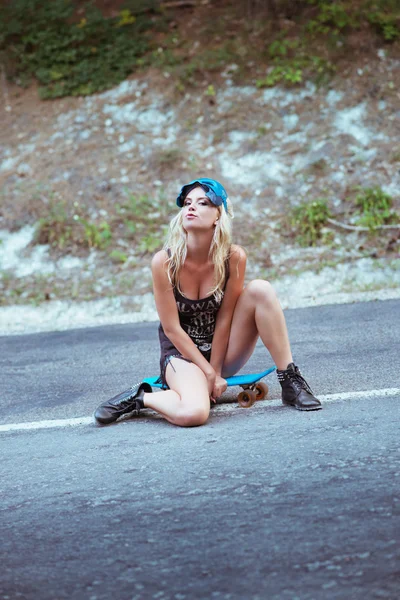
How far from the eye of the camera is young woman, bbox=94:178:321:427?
4508mm

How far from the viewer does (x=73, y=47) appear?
14.4 m

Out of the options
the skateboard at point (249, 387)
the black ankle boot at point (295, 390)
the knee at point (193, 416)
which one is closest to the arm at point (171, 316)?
the skateboard at point (249, 387)

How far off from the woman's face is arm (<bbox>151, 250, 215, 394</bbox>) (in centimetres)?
28

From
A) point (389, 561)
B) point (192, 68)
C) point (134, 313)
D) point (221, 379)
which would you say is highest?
point (192, 68)

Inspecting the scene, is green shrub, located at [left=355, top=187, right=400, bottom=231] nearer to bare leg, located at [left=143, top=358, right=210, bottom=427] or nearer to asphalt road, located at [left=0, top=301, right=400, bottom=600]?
asphalt road, located at [left=0, top=301, right=400, bottom=600]

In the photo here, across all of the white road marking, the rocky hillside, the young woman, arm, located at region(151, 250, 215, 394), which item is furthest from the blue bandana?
the rocky hillside

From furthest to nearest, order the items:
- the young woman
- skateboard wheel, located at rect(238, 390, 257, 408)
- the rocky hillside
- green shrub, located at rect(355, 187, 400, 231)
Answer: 1. green shrub, located at rect(355, 187, 400, 231)
2. the rocky hillside
3. skateboard wheel, located at rect(238, 390, 257, 408)
4. the young woman

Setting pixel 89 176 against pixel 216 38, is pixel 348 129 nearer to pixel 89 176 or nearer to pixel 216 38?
pixel 216 38

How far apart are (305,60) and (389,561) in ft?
40.6

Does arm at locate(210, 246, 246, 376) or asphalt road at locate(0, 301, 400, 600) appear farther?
arm at locate(210, 246, 246, 376)

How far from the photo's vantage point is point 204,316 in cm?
480

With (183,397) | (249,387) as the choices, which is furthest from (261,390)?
(183,397)

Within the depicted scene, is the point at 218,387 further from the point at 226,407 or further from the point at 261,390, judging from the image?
the point at 261,390

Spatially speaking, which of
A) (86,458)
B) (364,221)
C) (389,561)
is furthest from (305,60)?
(389,561)
